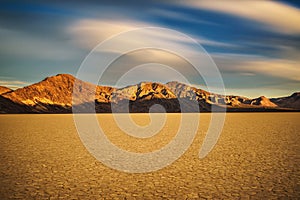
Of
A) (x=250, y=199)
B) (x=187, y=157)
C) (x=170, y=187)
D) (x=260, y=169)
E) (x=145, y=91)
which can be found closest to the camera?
(x=250, y=199)

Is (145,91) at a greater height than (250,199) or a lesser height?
greater

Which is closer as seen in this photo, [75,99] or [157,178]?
[157,178]

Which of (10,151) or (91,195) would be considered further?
(10,151)

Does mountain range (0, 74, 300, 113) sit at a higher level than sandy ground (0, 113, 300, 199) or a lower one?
higher

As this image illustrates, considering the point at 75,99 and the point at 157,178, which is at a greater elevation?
the point at 75,99

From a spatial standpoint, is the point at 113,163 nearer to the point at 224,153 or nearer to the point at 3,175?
the point at 3,175

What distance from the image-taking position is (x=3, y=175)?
7.31 metres

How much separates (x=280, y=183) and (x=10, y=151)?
9.49 meters

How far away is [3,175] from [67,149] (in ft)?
15.9

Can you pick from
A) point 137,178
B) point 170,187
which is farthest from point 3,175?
point 170,187

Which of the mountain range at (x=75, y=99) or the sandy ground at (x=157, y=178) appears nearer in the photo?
the sandy ground at (x=157, y=178)

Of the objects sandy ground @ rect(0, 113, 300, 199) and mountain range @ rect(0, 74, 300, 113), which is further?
mountain range @ rect(0, 74, 300, 113)

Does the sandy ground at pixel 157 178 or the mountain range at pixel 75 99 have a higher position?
the mountain range at pixel 75 99

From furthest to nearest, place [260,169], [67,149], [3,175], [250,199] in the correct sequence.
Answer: [67,149]
[260,169]
[3,175]
[250,199]
